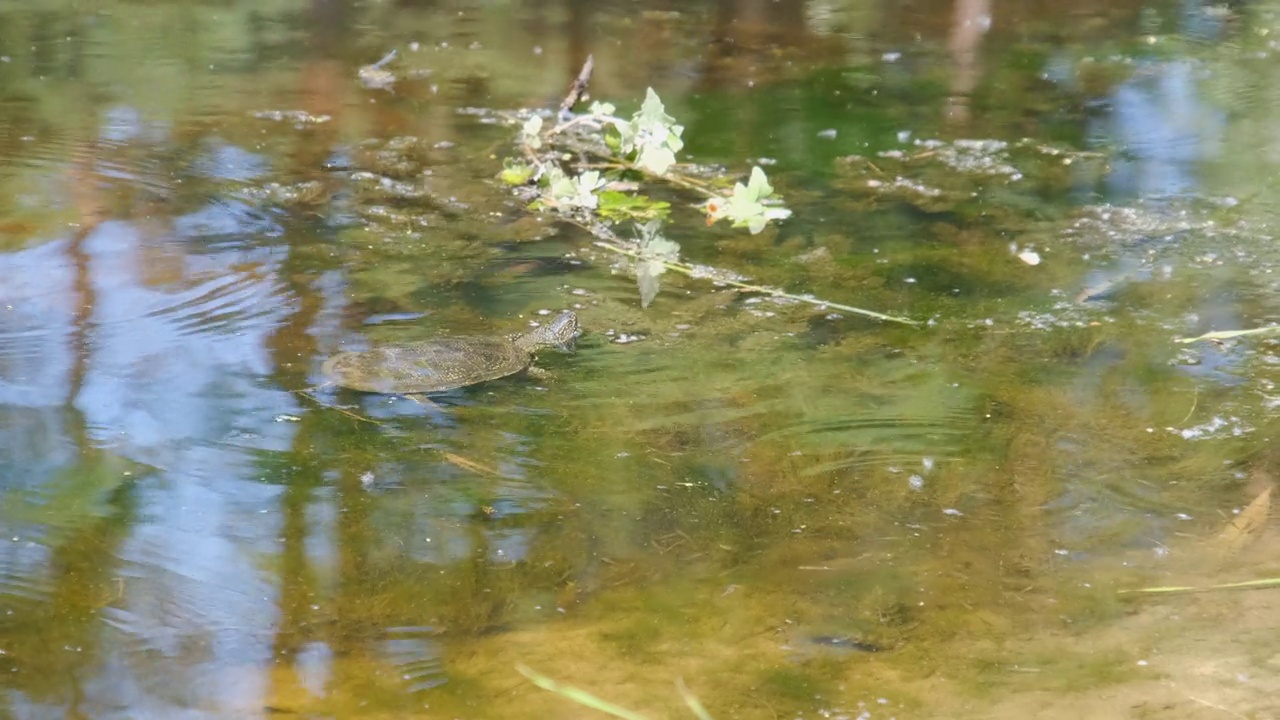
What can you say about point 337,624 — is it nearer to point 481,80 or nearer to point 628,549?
point 628,549

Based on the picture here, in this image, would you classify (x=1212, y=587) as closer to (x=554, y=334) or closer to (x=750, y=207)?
(x=554, y=334)

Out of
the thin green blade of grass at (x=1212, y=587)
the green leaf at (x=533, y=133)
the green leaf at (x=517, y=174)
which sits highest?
the green leaf at (x=533, y=133)

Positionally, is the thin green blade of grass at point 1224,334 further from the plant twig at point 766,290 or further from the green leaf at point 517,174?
the green leaf at point 517,174

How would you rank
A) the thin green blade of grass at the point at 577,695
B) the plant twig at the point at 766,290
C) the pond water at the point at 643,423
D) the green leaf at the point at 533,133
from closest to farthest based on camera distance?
the thin green blade of grass at the point at 577,695
the pond water at the point at 643,423
the plant twig at the point at 766,290
the green leaf at the point at 533,133

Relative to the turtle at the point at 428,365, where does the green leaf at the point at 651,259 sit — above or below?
below

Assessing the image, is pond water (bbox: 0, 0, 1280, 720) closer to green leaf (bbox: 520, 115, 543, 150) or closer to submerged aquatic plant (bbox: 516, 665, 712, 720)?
submerged aquatic plant (bbox: 516, 665, 712, 720)

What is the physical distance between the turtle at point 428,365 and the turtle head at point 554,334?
0.03 m

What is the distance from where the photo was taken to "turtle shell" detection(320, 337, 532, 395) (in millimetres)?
3492

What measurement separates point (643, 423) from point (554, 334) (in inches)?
23.6

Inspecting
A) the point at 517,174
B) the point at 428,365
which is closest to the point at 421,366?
the point at 428,365

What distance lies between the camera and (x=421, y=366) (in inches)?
139

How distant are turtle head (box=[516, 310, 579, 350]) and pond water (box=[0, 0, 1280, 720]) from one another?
2.2 inches

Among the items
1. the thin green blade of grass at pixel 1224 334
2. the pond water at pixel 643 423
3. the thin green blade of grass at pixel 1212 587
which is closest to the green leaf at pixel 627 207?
the pond water at pixel 643 423

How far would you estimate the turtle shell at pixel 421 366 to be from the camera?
11.5ft
